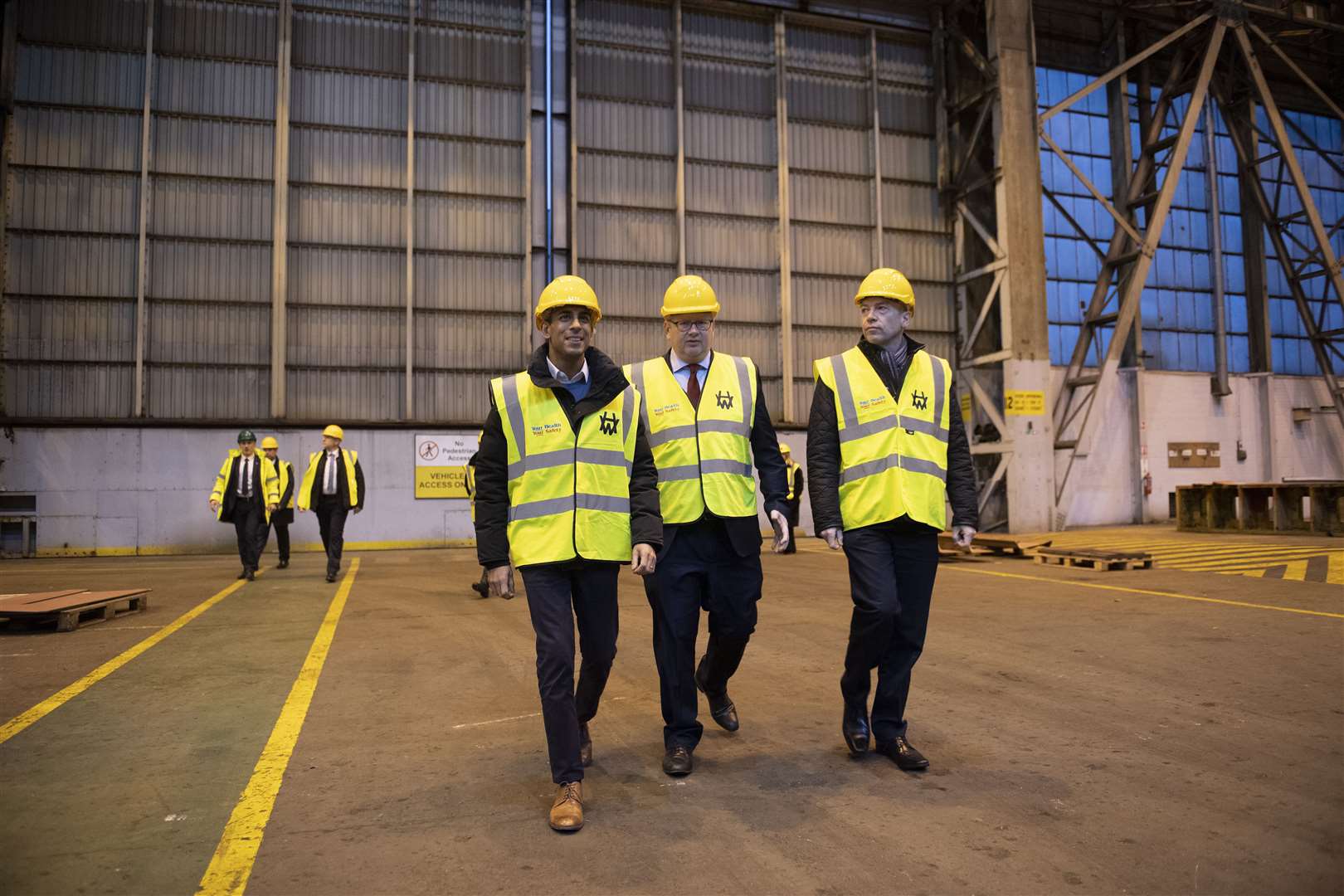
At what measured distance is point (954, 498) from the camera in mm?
4242

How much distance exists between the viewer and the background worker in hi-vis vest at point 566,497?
3.46m

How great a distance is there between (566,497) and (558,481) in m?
0.07

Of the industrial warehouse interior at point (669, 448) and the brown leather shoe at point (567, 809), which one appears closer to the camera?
the brown leather shoe at point (567, 809)

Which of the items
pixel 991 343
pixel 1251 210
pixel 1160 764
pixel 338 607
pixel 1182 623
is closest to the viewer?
pixel 1160 764

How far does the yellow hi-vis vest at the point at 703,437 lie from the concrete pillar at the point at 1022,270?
53.7 feet

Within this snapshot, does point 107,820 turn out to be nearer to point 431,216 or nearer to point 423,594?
point 423,594

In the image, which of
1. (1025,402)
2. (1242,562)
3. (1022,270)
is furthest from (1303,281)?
(1242,562)

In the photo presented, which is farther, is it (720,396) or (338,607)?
(338,607)

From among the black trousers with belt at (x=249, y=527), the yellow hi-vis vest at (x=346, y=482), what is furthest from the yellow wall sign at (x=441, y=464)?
the yellow hi-vis vest at (x=346, y=482)

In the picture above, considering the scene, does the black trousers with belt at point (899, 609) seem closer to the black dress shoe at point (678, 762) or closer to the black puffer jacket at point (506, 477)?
the black dress shoe at point (678, 762)

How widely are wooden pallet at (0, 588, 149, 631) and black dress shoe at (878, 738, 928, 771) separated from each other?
706 cm

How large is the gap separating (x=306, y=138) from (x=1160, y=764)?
1943 centimetres

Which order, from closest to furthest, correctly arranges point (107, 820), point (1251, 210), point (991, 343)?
point (107, 820), point (991, 343), point (1251, 210)

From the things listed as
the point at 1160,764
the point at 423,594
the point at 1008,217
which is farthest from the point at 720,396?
the point at 1008,217
